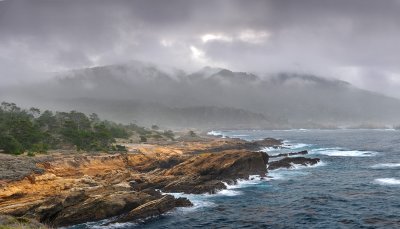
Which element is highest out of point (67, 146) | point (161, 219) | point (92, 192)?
point (67, 146)

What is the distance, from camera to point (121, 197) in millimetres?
45969

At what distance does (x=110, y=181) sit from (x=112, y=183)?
134 centimetres

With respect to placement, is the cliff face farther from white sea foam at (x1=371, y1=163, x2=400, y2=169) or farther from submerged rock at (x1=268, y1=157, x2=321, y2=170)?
white sea foam at (x1=371, y1=163, x2=400, y2=169)

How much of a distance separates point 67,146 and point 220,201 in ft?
156

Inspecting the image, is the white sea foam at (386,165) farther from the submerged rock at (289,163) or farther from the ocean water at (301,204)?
the submerged rock at (289,163)

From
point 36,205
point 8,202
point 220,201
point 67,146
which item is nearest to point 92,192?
point 36,205

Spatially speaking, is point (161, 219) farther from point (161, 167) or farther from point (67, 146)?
point (67, 146)

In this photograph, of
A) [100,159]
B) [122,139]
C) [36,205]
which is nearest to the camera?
[36,205]

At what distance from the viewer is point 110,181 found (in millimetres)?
56906

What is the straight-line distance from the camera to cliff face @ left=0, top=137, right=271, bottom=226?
43.6 metres

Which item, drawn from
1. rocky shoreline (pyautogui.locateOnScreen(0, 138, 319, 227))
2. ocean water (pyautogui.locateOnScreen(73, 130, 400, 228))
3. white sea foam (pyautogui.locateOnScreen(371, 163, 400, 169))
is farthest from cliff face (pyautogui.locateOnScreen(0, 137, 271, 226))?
white sea foam (pyautogui.locateOnScreen(371, 163, 400, 169))

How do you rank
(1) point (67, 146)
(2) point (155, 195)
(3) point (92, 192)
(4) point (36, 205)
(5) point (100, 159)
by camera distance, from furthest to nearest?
(1) point (67, 146) < (5) point (100, 159) < (2) point (155, 195) < (3) point (92, 192) < (4) point (36, 205)

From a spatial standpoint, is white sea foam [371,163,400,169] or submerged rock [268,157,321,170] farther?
submerged rock [268,157,321,170]

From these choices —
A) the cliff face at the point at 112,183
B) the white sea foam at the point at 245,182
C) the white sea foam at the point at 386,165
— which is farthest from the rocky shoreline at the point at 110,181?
the white sea foam at the point at 386,165
